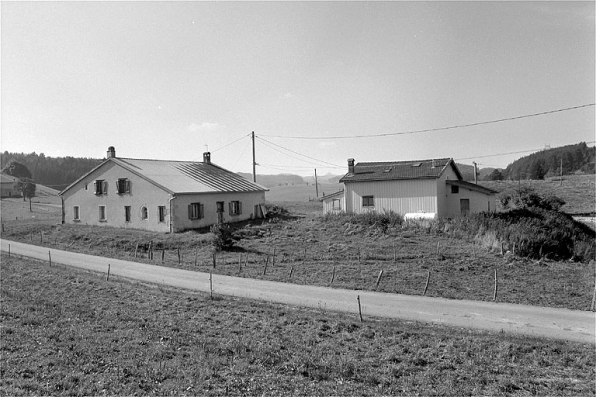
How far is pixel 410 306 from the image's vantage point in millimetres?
14859

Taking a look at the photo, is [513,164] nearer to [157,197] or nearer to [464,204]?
[464,204]

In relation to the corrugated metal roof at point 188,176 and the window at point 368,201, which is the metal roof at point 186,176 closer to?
the corrugated metal roof at point 188,176

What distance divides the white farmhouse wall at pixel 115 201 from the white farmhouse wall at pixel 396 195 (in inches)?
629

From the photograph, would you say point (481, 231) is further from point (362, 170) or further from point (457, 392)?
point (457, 392)

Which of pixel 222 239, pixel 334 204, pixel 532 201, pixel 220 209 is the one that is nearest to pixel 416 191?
pixel 334 204

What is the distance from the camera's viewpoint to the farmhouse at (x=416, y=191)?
114 feet

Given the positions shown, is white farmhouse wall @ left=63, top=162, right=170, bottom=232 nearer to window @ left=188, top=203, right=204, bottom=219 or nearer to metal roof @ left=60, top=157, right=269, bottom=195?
metal roof @ left=60, top=157, right=269, bottom=195

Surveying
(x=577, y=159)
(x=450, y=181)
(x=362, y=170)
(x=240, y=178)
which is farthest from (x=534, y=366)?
(x=577, y=159)

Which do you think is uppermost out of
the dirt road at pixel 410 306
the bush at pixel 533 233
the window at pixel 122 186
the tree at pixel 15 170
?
the tree at pixel 15 170

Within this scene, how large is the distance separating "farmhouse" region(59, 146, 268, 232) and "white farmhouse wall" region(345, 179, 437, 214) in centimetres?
1143

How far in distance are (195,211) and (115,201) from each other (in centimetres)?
834

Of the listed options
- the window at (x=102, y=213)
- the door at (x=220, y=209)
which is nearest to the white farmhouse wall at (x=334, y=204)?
the door at (x=220, y=209)

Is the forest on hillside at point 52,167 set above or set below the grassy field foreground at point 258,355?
above

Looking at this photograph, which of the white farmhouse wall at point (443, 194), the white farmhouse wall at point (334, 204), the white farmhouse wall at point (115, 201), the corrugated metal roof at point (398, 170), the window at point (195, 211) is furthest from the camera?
the white farmhouse wall at point (334, 204)
